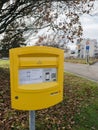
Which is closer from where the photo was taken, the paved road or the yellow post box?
the yellow post box

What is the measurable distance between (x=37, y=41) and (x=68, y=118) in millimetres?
7274

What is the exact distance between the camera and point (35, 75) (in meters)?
4.05

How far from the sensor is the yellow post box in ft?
12.8

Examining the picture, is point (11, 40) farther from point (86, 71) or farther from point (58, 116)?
point (86, 71)

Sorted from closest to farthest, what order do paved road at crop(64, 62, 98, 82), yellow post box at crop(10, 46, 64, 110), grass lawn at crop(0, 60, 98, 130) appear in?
yellow post box at crop(10, 46, 64, 110)
grass lawn at crop(0, 60, 98, 130)
paved road at crop(64, 62, 98, 82)

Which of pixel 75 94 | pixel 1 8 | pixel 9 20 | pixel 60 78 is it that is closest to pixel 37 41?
pixel 9 20

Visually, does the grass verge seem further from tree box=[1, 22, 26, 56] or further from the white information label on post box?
tree box=[1, 22, 26, 56]

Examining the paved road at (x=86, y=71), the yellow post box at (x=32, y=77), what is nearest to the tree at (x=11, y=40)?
the paved road at (x=86, y=71)

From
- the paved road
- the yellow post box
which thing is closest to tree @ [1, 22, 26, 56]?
the paved road

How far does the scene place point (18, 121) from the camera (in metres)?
6.44

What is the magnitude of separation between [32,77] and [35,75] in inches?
1.9

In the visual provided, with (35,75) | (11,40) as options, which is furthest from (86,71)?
(35,75)

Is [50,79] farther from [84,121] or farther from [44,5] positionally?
[44,5]

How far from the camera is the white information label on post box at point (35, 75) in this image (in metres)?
3.98
